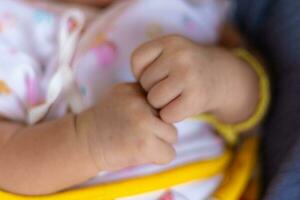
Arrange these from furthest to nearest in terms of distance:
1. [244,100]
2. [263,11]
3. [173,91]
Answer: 1. [263,11]
2. [244,100]
3. [173,91]

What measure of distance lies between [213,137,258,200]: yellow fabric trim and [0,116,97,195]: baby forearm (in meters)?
0.19

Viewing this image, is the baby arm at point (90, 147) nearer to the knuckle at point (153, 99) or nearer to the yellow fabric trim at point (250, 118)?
the knuckle at point (153, 99)

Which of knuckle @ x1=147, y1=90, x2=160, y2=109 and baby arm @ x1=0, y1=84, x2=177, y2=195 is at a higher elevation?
knuckle @ x1=147, y1=90, x2=160, y2=109

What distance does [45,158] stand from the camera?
0.70 metres

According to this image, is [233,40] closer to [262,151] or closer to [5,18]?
[262,151]

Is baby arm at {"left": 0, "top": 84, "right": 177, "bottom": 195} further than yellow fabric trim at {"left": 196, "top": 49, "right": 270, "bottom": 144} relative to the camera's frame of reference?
No

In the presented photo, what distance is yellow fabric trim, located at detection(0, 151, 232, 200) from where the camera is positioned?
28.0 inches

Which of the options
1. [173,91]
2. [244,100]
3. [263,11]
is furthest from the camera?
[263,11]

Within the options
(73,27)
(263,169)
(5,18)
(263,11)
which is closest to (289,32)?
(263,11)

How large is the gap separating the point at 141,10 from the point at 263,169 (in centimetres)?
30

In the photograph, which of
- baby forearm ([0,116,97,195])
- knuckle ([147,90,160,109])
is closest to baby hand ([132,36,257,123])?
knuckle ([147,90,160,109])

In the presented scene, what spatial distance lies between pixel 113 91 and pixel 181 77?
90 millimetres

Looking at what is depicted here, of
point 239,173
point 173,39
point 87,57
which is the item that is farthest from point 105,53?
point 239,173

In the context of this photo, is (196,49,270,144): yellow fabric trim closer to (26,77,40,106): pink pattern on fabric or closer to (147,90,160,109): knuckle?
(147,90,160,109): knuckle
